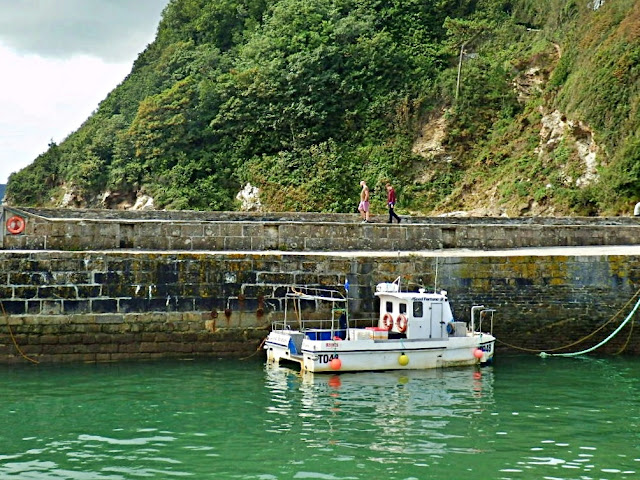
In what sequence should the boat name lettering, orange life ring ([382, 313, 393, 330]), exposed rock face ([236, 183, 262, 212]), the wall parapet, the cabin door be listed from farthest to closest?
exposed rock face ([236, 183, 262, 212]) → the wall parapet → orange life ring ([382, 313, 393, 330]) → the cabin door → the boat name lettering

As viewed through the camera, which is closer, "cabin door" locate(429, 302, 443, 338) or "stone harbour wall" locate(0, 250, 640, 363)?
"stone harbour wall" locate(0, 250, 640, 363)

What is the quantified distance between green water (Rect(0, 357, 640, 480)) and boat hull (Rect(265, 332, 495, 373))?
299 millimetres

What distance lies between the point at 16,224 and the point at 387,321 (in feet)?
24.5

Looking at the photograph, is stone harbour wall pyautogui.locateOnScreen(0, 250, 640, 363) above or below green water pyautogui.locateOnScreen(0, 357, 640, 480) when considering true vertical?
above

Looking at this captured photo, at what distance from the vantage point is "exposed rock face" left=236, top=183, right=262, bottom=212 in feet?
123

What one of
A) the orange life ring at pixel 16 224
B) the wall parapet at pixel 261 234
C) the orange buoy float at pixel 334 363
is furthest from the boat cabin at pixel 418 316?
the orange life ring at pixel 16 224

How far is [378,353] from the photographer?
14.9 metres

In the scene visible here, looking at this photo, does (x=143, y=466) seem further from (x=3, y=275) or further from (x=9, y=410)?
(x=3, y=275)

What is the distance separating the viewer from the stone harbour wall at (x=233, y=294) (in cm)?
1509

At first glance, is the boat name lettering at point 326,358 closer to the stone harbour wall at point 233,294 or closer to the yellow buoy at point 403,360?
the yellow buoy at point 403,360

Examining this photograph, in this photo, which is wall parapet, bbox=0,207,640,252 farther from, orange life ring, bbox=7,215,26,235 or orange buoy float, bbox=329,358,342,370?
orange buoy float, bbox=329,358,342,370

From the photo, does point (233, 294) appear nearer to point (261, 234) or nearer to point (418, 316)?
point (261, 234)

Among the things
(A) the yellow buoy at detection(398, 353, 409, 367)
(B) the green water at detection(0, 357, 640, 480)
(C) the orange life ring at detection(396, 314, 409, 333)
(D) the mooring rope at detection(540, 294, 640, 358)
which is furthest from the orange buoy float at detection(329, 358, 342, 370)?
(D) the mooring rope at detection(540, 294, 640, 358)

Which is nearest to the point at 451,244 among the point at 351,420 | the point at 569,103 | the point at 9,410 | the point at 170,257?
the point at 170,257
